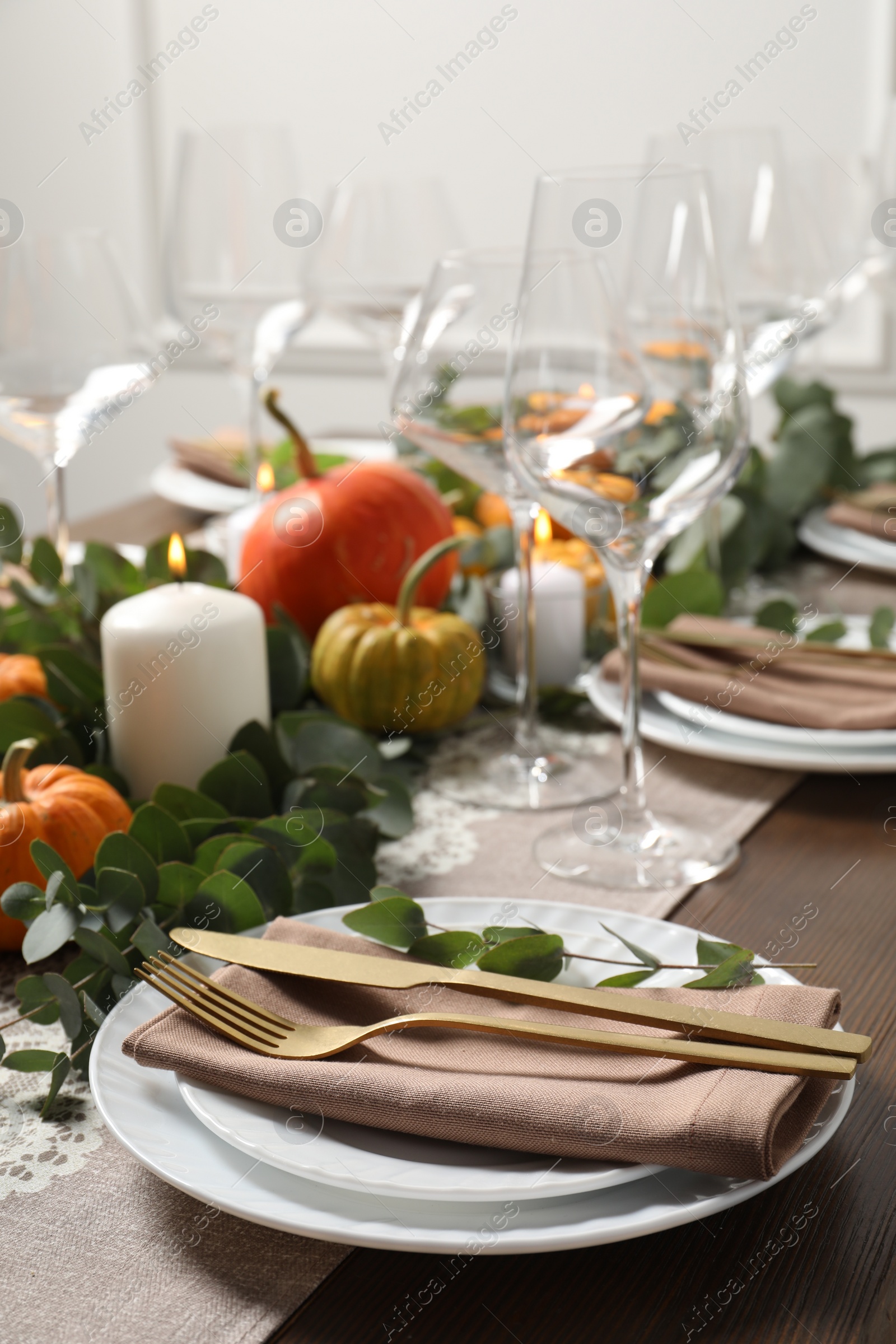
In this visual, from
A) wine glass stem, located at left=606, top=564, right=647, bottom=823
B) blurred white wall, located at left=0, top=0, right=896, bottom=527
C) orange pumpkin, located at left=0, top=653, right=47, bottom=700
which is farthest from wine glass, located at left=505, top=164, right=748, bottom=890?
blurred white wall, located at left=0, top=0, right=896, bottom=527

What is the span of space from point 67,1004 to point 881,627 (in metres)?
0.58

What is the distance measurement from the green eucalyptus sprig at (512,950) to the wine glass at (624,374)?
0.45 feet

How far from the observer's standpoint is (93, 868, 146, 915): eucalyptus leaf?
539 mm

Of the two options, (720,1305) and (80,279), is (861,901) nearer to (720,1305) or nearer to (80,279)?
(720,1305)

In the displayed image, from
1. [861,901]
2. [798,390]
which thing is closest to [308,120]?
[798,390]

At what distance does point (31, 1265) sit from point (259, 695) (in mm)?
372

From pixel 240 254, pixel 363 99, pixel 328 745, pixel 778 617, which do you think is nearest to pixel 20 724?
pixel 328 745

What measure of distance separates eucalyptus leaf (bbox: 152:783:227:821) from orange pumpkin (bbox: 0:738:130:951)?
24 mm

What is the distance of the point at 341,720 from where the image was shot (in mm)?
721

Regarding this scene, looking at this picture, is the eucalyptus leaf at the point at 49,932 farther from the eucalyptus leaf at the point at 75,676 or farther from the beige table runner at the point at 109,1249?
the eucalyptus leaf at the point at 75,676

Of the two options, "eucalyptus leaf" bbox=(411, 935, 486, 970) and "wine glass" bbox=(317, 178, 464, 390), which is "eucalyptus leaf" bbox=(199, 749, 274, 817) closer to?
"eucalyptus leaf" bbox=(411, 935, 486, 970)

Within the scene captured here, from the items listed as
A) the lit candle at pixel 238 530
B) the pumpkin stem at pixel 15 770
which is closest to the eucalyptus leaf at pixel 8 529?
the lit candle at pixel 238 530

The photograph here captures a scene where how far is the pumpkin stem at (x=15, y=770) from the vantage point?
60cm

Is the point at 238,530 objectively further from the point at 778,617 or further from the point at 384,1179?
the point at 384,1179
